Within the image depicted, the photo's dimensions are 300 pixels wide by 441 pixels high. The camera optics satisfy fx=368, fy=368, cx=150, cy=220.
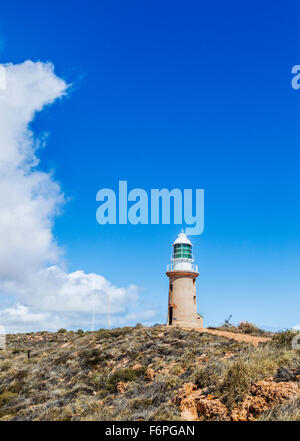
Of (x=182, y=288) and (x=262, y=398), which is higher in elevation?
(x=182, y=288)

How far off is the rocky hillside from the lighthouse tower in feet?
14.2

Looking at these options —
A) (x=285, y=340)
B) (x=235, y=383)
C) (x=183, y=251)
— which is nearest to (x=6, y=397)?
(x=235, y=383)

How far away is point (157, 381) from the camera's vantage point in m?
15.4

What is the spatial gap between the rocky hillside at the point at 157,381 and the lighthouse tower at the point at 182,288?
170 inches

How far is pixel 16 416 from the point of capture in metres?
15.2

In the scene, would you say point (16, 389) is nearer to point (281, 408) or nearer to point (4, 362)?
point (4, 362)

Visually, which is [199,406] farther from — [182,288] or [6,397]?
[182,288]

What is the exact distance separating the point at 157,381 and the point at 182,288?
62.7 ft

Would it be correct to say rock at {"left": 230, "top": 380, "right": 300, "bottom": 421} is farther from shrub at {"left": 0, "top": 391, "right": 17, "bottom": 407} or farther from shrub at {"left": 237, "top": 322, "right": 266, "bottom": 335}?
shrub at {"left": 237, "top": 322, "right": 266, "bottom": 335}

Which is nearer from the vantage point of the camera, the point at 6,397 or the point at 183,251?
the point at 6,397

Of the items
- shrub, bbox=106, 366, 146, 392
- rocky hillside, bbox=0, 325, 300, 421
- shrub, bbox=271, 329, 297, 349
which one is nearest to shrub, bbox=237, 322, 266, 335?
rocky hillside, bbox=0, 325, 300, 421

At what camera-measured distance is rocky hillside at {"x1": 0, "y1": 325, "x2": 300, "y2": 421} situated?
33.7ft

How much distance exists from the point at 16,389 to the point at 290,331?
14991 mm
